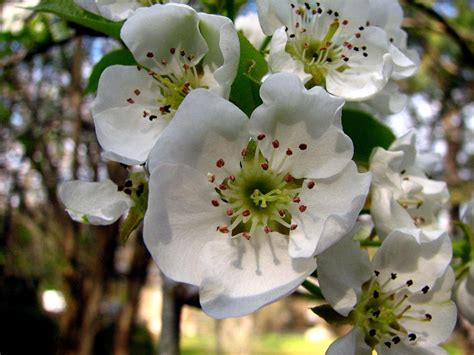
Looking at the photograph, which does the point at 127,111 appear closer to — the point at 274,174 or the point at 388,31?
the point at 274,174

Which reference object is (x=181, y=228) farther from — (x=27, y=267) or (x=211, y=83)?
(x=27, y=267)

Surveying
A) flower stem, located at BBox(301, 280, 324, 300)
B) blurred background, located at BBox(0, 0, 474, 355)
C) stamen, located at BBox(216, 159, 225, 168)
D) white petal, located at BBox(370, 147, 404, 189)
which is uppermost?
stamen, located at BBox(216, 159, 225, 168)

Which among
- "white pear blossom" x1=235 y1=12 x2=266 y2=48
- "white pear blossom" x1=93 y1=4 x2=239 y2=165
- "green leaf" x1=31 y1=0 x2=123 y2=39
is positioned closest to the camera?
"white pear blossom" x1=93 y1=4 x2=239 y2=165

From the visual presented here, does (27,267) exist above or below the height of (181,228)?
below

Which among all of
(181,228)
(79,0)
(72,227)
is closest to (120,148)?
(181,228)

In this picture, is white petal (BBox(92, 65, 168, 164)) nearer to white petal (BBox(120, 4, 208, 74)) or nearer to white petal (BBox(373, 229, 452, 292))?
white petal (BBox(120, 4, 208, 74))

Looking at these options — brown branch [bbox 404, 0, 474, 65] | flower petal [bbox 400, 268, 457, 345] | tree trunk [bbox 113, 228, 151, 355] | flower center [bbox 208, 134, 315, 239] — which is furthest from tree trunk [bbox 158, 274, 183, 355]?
tree trunk [bbox 113, 228, 151, 355]
